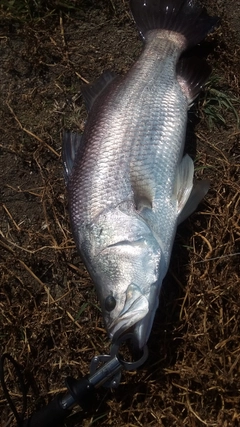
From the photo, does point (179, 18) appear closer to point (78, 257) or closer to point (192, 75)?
point (192, 75)

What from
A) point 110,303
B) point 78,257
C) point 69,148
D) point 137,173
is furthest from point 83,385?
point 69,148

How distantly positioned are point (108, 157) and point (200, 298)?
98 cm

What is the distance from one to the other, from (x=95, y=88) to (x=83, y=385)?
170 centimetres

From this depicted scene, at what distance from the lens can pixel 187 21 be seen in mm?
3250

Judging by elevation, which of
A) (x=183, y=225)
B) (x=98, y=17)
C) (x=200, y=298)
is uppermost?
(x=98, y=17)

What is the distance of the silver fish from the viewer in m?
2.67

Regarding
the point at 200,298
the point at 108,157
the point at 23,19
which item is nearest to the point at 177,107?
the point at 108,157

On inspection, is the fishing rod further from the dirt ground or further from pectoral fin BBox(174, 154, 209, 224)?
pectoral fin BBox(174, 154, 209, 224)

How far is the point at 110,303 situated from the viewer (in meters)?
2.65

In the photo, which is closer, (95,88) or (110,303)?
(110,303)

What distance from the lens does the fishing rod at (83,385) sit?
2.71 meters

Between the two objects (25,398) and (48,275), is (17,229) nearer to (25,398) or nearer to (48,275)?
(48,275)

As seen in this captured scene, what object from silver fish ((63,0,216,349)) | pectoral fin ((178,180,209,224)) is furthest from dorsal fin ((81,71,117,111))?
pectoral fin ((178,180,209,224))

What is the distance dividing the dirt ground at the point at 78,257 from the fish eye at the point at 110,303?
515 mm
